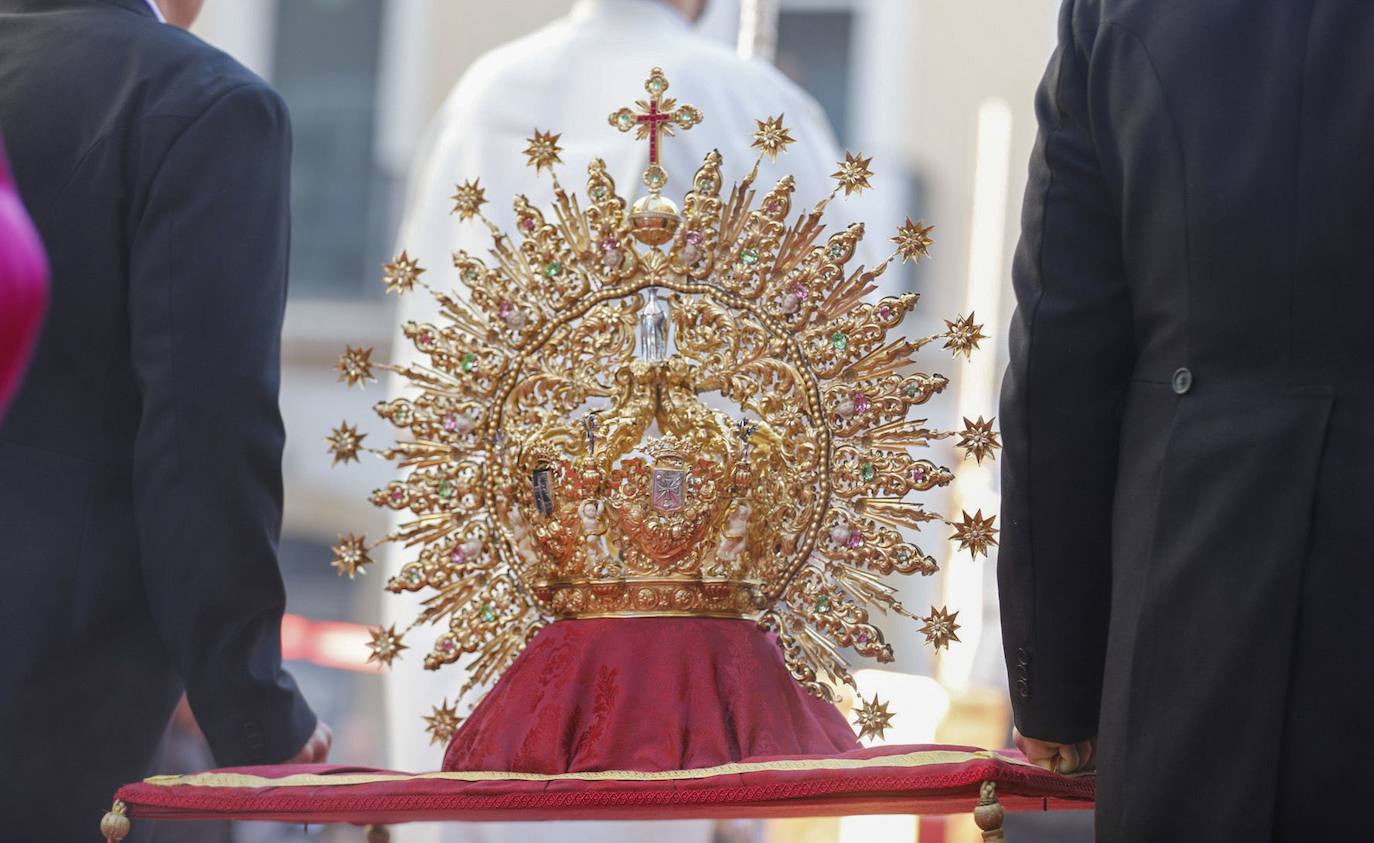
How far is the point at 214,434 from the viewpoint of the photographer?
2582 mm

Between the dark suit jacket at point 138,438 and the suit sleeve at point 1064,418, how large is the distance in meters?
0.91

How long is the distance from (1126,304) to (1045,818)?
2.83m

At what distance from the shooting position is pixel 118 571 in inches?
102

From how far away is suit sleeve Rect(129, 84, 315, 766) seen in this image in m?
2.56

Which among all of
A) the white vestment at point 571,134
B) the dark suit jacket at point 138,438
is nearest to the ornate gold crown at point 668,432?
the dark suit jacket at point 138,438

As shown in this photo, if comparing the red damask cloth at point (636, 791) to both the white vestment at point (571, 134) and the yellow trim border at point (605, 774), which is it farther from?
the white vestment at point (571, 134)

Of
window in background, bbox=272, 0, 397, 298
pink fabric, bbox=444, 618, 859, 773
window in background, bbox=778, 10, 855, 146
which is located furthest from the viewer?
window in background, bbox=272, 0, 397, 298

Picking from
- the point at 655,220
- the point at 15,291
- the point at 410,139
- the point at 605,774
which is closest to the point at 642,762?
the point at 605,774

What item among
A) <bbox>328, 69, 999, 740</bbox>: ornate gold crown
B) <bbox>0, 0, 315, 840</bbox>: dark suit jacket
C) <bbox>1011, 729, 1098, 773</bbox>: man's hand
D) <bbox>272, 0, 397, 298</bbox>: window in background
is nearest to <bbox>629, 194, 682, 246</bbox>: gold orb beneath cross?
<bbox>328, 69, 999, 740</bbox>: ornate gold crown

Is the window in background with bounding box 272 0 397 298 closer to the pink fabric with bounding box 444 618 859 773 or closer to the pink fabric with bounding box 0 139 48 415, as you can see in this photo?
the pink fabric with bounding box 444 618 859 773

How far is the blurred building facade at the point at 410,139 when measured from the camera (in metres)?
9.52

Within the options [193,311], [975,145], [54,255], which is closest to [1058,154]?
[193,311]

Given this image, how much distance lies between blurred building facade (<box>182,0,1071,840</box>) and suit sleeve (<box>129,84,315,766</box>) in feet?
19.7

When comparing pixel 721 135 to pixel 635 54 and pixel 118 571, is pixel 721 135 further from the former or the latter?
pixel 118 571
